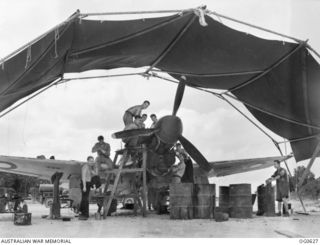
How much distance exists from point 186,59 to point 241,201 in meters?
3.79

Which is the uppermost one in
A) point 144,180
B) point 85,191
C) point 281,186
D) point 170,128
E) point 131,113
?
point 131,113

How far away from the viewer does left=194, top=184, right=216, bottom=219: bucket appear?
10578 millimetres

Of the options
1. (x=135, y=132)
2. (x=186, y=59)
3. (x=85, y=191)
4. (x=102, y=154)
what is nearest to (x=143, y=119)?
(x=135, y=132)

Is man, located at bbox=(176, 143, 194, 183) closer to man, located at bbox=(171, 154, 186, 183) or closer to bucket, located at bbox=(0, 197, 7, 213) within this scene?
man, located at bbox=(171, 154, 186, 183)

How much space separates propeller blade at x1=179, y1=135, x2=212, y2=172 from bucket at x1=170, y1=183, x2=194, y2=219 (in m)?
2.01

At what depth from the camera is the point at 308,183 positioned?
18047 millimetres

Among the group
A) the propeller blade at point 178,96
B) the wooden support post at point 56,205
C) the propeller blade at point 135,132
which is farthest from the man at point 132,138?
the wooden support post at point 56,205

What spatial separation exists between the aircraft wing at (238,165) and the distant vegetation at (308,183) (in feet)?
2.98

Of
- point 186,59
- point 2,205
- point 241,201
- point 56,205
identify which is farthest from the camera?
point 2,205

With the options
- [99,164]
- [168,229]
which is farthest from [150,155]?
[168,229]

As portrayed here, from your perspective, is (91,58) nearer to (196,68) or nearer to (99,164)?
(196,68)

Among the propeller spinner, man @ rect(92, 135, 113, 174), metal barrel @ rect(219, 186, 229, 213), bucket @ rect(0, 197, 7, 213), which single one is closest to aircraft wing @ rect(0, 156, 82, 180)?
bucket @ rect(0, 197, 7, 213)

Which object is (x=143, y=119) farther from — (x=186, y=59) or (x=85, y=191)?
(x=186, y=59)

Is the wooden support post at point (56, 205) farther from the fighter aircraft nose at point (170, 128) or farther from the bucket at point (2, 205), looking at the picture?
the fighter aircraft nose at point (170, 128)
